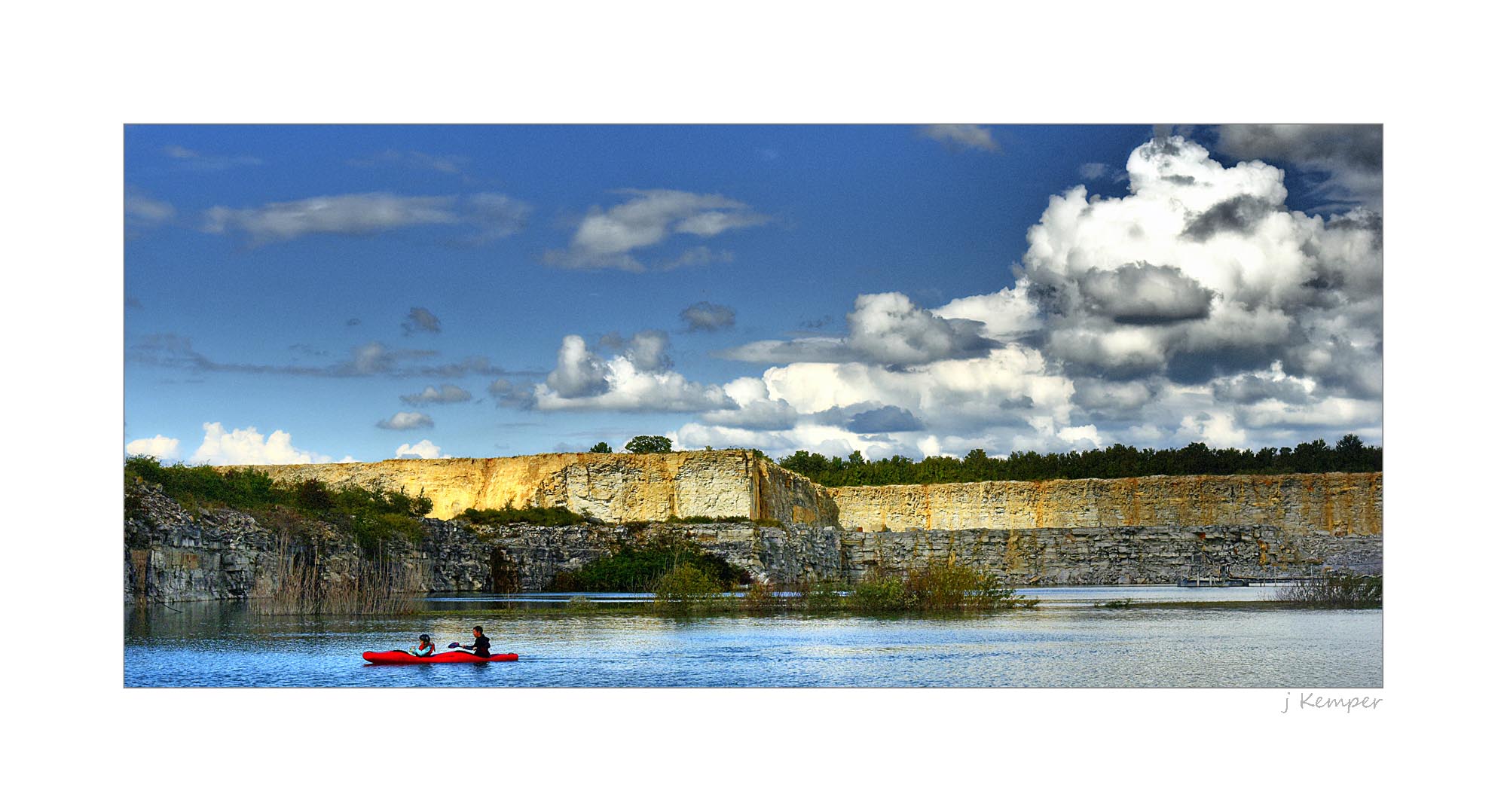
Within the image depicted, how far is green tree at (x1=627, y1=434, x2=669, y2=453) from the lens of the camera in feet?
135

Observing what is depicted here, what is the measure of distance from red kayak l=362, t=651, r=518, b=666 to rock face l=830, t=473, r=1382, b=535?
26043 mm

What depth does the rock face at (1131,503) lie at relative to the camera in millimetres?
37500

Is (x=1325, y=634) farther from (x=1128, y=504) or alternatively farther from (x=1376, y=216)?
(x=1128, y=504)

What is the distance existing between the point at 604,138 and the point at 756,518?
17.6 metres

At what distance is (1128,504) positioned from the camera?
45438 millimetres

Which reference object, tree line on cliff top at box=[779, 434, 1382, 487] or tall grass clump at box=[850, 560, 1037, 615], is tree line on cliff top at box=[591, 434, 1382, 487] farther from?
tall grass clump at box=[850, 560, 1037, 615]

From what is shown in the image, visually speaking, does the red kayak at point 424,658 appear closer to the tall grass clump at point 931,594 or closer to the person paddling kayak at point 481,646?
the person paddling kayak at point 481,646

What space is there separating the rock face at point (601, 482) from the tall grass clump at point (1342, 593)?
18.9m

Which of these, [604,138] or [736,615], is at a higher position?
[604,138]

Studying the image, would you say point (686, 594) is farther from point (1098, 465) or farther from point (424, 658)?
point (1098, 465)

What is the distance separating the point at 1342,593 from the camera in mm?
20641

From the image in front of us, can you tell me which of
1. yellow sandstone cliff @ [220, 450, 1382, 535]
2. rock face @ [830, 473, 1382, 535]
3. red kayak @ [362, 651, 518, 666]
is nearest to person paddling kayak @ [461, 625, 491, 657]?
red kayak @ [362, 651, 518, 666]

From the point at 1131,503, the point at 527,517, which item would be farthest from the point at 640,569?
the point at 1131,503
